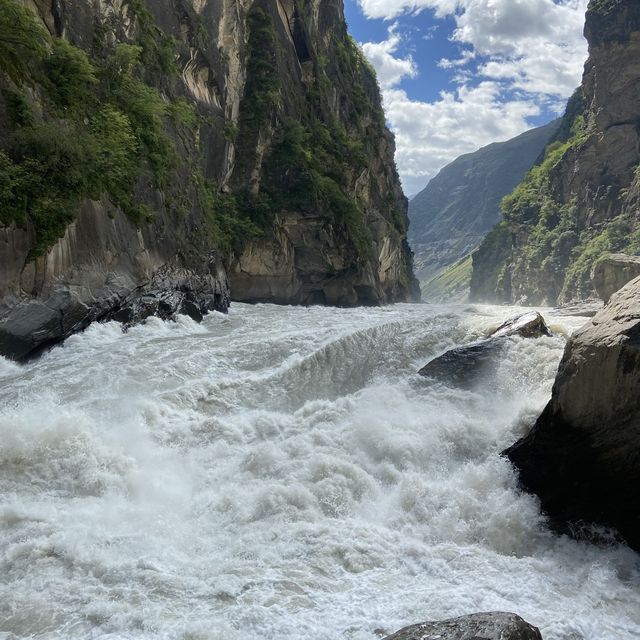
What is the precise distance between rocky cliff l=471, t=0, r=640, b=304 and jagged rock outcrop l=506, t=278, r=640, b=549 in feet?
182

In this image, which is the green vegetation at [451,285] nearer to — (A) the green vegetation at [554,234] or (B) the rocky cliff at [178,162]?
(A) the green vegetation at [554,234]

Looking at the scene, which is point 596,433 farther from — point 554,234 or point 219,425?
point 554,234

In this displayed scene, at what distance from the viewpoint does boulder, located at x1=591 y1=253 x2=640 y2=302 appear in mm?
36094

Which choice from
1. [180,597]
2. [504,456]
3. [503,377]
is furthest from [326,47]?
[180,597]

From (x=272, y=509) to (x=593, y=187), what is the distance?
227 ft

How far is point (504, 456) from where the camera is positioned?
8.00 metres

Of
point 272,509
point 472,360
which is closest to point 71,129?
point 472,360

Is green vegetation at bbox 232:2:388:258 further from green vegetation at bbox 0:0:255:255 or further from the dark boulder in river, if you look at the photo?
the dark boulder in river

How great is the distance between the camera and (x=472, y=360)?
11102mm

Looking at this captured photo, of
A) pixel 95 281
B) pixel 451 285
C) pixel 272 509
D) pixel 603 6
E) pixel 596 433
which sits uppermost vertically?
pixel 603 6

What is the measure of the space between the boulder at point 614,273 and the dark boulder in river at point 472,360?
91.1ft

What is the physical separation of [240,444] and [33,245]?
246 inches

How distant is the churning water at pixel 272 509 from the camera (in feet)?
16.3

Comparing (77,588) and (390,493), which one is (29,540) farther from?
(390,493)
